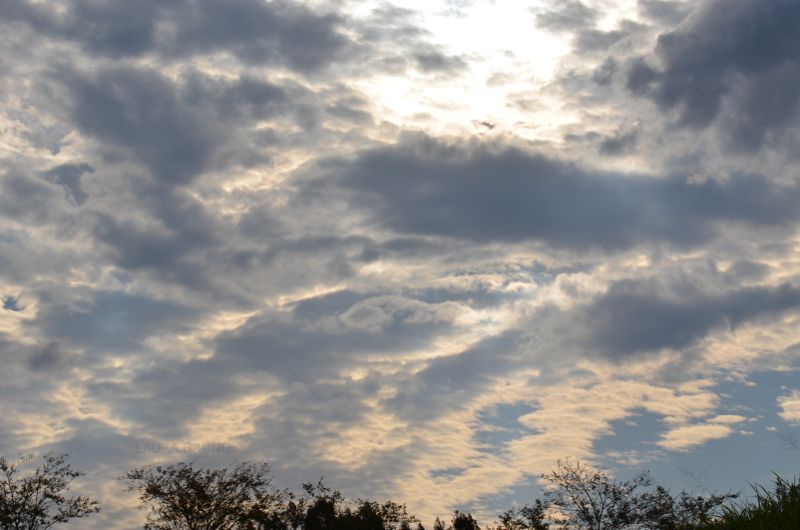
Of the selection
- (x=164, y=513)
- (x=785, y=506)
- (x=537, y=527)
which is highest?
(x=164, y=513)

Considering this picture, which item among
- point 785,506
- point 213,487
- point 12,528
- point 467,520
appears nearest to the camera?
point 785,506

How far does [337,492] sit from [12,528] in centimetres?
2938

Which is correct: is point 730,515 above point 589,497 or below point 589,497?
below

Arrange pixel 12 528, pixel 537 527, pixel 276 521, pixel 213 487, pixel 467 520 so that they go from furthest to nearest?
pixel 467 520 → pixel 276 521 → pixel 213 487 → pixel 537 527 → pixel 12 528

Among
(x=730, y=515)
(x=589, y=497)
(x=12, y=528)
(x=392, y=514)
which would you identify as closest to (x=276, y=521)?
(x=392, y=514)

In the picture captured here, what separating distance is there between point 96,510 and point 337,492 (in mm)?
23405

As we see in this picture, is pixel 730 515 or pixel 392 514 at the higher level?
pixel 392 514

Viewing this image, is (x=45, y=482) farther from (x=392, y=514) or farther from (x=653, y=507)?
(x=653, y=507)

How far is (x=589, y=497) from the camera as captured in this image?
208 ft

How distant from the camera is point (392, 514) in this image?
79750 millimetres

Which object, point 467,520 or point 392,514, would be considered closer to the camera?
point 392,514

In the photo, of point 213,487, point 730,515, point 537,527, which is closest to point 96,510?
point 213,487

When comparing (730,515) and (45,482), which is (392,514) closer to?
(45,482)

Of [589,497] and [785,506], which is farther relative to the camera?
[589,497]
